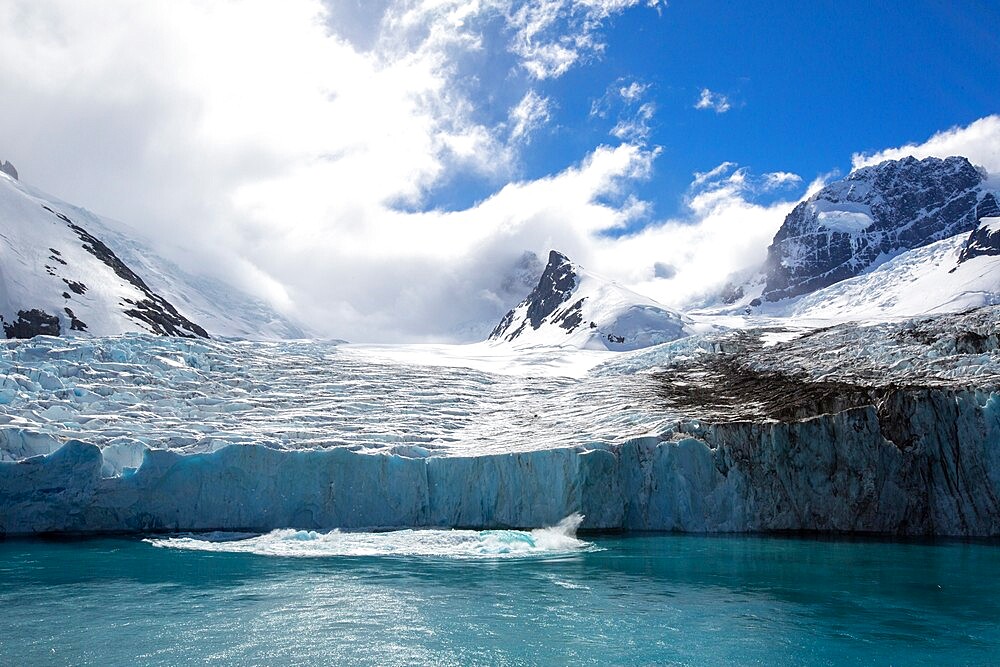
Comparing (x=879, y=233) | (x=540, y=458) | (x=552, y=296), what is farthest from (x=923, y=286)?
(x=540, y=458)

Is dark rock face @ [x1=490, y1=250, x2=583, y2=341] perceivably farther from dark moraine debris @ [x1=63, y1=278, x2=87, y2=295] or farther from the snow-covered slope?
dark moraine debris @ [x1=63, y1=278, x2=87, y2=295]

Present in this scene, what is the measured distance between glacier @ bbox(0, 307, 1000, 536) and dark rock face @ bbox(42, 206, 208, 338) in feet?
160

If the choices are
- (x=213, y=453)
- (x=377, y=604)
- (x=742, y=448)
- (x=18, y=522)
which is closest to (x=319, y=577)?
(x=377, y=604)

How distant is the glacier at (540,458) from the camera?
72.7 feet

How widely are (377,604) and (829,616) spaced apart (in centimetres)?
824

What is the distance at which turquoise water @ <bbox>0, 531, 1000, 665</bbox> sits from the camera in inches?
449

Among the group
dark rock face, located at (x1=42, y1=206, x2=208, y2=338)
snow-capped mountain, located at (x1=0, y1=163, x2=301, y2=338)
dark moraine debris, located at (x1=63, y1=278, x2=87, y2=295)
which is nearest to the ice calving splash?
snow-capped mountain, located at (x1=0, y1=163, x2=301, y2=338)

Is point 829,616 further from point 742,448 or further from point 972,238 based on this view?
point 972,238

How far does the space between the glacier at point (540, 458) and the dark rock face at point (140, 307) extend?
4881 cm

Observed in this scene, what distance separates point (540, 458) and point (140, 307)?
231ft

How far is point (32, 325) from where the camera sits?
6519cm

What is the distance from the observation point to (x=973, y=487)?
2175 centimetres

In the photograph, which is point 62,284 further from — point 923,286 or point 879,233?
point 879,233

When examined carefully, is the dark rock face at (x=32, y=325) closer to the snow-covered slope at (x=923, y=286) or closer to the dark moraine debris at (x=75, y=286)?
the dark moraine debris at (x=75, y=286)
